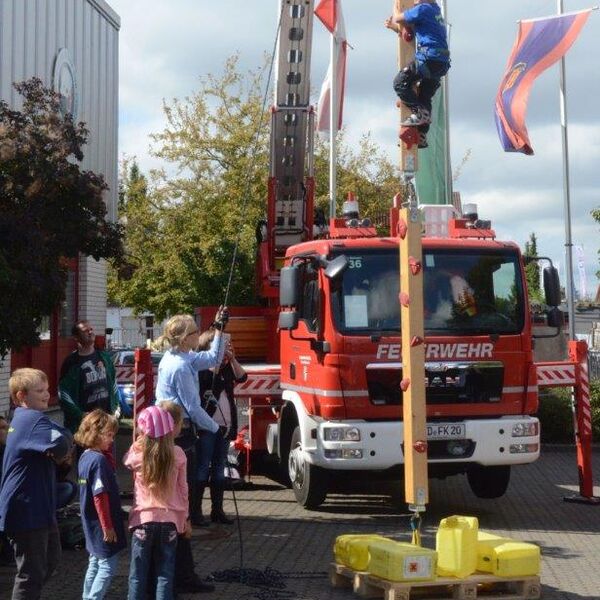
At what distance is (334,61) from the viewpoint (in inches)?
967

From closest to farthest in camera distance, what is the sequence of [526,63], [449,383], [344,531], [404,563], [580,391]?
[404,563]
[344,531]
[449,383]
[580,391]
[526,63]

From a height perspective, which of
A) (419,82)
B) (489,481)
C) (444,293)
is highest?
(419,82)

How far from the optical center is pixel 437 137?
23969mm

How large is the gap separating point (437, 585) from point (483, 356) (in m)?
3.89

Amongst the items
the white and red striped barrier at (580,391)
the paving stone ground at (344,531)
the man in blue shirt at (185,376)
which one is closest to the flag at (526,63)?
the paving stone ground at (344,531)

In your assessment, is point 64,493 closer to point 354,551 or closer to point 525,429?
point 354,551

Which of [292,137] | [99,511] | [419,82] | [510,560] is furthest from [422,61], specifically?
[292,137]

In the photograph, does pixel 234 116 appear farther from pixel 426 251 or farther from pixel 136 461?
pixel 136 461

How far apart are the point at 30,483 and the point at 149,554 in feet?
2.79

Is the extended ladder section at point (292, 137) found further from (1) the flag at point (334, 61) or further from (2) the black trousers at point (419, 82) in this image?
(1) the flag at point (334, 61)

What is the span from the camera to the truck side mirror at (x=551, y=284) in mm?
12203

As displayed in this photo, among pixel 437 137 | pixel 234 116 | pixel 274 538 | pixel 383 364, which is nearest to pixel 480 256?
pixel 383 364

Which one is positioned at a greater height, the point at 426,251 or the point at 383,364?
the point at 426,251

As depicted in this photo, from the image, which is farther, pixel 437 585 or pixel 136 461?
pixel 437 585
